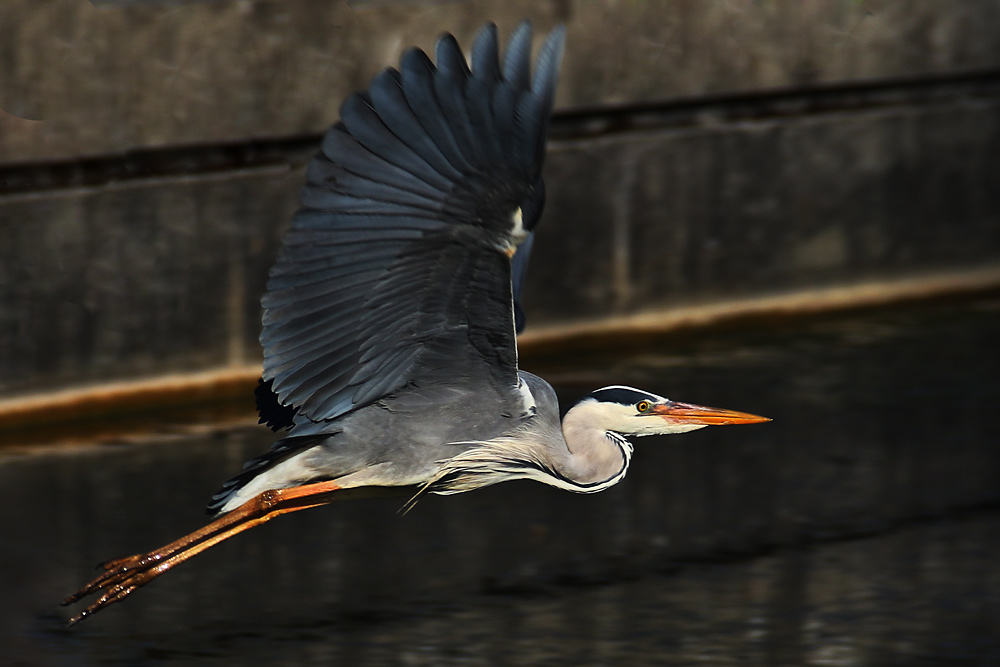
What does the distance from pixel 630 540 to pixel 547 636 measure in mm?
906

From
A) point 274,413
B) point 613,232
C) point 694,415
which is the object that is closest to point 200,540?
point 274,413

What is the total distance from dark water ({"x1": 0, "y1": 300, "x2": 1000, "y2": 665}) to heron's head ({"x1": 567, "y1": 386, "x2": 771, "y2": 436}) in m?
0.71

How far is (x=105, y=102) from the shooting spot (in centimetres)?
686

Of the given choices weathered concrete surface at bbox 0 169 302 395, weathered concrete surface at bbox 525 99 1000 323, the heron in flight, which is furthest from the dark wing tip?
weathered concrete surface at bbox 525 99 1000 323

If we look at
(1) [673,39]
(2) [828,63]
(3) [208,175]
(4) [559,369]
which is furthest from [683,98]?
(3) [208,175]

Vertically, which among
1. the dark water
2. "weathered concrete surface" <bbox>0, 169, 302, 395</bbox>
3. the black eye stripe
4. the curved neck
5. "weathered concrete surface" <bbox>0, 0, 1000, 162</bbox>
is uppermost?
"weathered concrete surface" <bbox>0, 0, 1000, 162</bbox>

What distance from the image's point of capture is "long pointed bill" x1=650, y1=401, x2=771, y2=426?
4.94 m

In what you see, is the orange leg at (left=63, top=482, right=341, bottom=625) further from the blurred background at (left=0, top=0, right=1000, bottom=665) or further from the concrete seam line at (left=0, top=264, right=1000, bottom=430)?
the concrete seam line at (left=0, top=264, right=1000, bottom=430)

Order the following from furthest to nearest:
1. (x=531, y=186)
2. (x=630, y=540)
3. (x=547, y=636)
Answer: (x=630, y=540) < (x=547, y=636) < (x=531, y=186)

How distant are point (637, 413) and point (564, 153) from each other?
3.14 metres

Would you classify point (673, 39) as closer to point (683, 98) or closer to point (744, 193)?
point (683, 98)

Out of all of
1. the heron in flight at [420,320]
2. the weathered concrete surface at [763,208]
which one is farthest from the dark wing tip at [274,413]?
the weathered concrete surface at [763,208]

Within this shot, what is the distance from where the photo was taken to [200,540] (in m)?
4.95

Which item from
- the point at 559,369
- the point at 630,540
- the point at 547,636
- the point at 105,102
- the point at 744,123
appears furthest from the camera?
the point at 744,123
